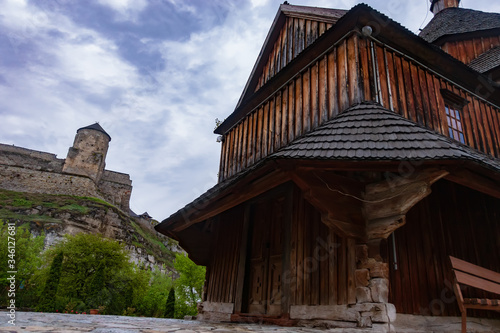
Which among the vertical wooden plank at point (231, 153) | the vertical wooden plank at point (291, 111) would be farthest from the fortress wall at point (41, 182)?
the vertical wooden plank at point (291, 111)

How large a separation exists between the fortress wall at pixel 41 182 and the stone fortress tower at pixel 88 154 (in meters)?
1.81

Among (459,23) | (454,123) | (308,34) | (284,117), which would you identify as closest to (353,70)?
(284,117)

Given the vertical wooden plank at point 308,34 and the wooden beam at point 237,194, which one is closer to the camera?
the wooden beam at point 237,194

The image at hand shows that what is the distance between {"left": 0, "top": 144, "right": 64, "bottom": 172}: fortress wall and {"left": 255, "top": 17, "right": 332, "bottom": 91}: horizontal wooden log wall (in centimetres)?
3428

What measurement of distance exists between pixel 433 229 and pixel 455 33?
8423 mm

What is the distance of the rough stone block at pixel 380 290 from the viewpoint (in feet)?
15.1

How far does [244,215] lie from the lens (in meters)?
7.95

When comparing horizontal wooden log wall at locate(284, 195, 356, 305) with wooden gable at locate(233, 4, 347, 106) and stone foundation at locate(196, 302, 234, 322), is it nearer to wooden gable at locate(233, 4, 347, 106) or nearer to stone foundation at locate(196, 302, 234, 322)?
stone foundation at locate(196, 302, 234, 322)

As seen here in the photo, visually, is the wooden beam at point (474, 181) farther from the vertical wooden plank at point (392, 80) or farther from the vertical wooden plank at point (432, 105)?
the vertical wooden plank at point (432, 105)

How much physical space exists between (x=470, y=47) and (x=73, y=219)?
2942cm

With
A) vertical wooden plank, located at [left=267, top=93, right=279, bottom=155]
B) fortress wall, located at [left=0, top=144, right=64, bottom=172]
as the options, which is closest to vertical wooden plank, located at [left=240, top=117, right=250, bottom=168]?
vertical wooden plank, located at [left=267, top=93, right=279, bottom=155]

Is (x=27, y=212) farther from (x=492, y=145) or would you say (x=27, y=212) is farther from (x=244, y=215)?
(x=492, y=145)

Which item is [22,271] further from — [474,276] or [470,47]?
[470,47]

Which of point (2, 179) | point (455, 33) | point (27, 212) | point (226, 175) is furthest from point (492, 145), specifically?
point (2, 179)
